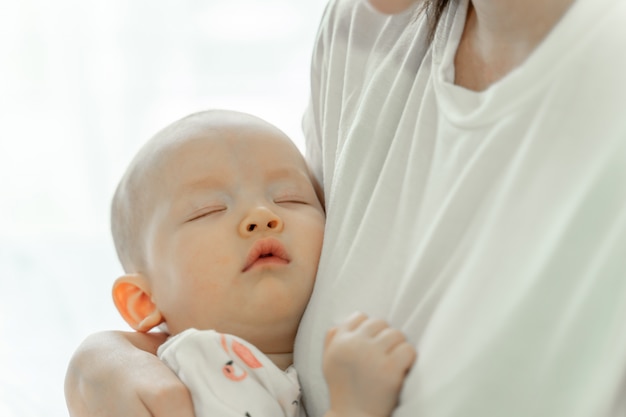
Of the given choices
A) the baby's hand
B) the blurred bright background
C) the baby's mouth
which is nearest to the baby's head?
the baby's mouth

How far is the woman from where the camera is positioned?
89cm

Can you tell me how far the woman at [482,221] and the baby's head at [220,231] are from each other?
59 mm

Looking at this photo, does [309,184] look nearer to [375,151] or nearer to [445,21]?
[375,151]

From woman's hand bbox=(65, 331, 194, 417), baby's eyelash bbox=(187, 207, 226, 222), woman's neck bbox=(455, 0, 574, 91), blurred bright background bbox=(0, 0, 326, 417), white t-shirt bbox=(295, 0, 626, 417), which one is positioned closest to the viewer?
white t-shirt bbox=(295, 0, 626, 417)

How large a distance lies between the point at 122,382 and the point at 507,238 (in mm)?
516

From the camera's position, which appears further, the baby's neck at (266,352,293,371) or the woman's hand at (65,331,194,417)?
the baby's neck at (266,352,293,371)

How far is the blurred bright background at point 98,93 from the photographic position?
2.19 m

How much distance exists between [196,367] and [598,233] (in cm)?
52

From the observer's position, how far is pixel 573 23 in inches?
37.3

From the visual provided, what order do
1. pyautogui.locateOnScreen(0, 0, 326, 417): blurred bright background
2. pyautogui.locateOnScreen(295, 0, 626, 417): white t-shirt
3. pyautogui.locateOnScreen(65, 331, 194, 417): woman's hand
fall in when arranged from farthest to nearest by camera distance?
pyautogui.locateOnScreen(0, 0, 326, 417): blurred bright background → pyautogui.locateOnScreen(65, 331, 194, 417): woman's hand → pyautogui.locateOnScreen(295, 0, 626, 417): white t-shirt

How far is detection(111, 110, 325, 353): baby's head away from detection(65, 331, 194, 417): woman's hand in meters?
0.07

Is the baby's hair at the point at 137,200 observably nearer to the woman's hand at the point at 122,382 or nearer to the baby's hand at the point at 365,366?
the woman's hand at the point at 122,382

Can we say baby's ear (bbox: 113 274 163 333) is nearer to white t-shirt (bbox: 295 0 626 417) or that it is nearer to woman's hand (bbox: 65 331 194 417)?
woman's hand (bbox: 65 331 194 417)

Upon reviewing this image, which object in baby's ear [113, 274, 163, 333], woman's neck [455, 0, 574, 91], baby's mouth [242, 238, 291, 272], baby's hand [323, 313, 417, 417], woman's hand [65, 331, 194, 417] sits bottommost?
woman's hand [65, 331, 194, 417]
